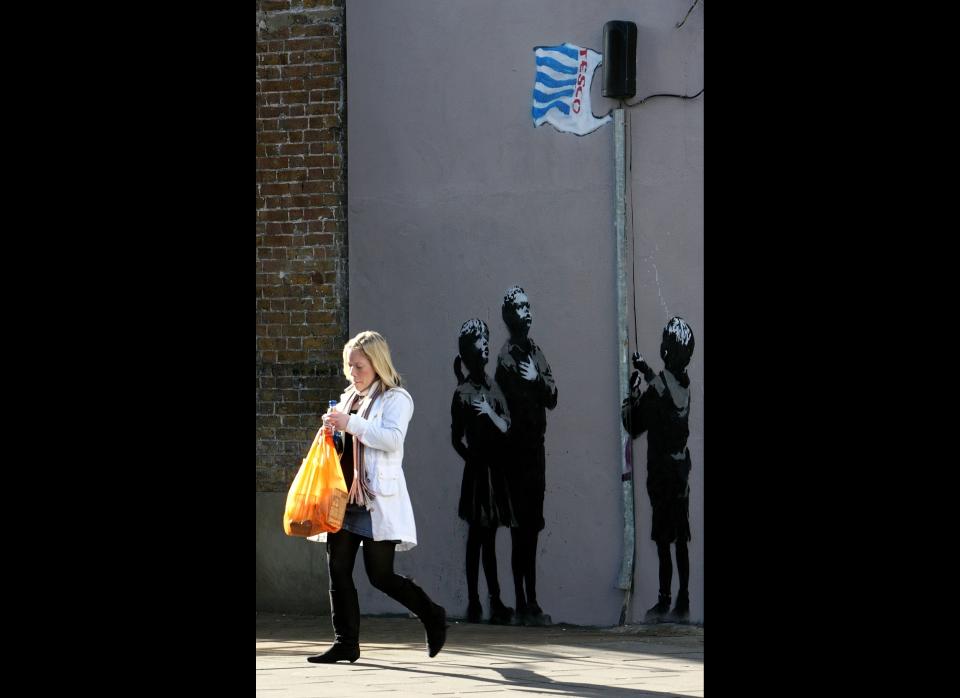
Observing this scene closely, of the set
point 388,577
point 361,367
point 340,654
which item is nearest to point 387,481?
point 388,577

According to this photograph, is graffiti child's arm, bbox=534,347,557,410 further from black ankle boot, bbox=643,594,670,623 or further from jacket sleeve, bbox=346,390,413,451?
Result: jacket sleeve, bbox=346,390,413,451

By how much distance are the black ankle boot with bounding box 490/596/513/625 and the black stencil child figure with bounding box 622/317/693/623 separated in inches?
37.9

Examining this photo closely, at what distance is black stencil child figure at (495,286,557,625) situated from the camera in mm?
10297

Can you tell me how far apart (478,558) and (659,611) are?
1.33 m

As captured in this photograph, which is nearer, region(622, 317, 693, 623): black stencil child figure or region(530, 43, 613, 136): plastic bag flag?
region(622, 317, 693, 623): black stencil child figure

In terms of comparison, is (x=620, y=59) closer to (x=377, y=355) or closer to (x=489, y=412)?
(x=489, y=412)

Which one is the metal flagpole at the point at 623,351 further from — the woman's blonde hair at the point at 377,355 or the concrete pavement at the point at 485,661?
the woman's blonde hair at the point at 377,355

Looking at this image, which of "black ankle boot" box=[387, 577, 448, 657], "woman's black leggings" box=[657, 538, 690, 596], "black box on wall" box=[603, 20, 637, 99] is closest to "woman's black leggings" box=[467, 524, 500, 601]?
"woman's black leggings" box=[657, 538, 690, 596]

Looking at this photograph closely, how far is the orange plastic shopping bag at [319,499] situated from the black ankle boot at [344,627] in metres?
0.46

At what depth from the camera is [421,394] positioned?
1066 cm

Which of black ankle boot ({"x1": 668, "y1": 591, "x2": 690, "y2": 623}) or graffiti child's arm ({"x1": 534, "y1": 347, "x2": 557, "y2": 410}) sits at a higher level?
graffiti child's arm ({"x1": 534, "y1": 347, "x2": 557, "y2": 410})
